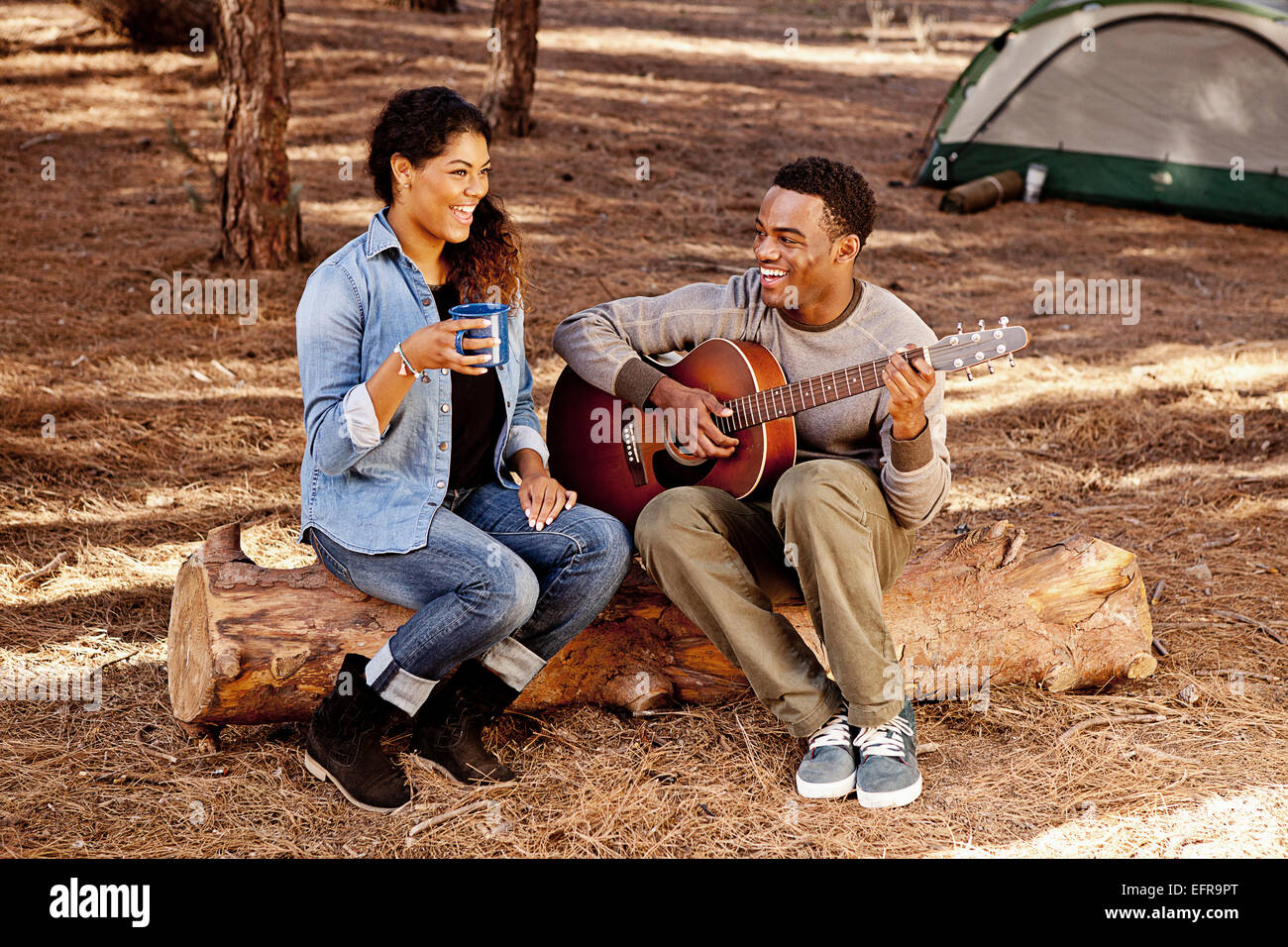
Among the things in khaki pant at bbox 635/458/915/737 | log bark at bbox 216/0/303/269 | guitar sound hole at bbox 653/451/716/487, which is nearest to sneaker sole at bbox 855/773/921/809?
khaki pant at bbox 635/458/915/737

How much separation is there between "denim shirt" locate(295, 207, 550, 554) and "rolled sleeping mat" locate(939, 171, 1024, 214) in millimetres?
7178

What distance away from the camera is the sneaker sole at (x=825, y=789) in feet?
9.94

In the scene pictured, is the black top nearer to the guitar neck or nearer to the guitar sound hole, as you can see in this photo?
the guitar sound hole

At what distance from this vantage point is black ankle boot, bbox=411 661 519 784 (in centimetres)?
308

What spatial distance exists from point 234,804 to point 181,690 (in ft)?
1.34

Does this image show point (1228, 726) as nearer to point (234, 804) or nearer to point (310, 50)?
point (234, 804)

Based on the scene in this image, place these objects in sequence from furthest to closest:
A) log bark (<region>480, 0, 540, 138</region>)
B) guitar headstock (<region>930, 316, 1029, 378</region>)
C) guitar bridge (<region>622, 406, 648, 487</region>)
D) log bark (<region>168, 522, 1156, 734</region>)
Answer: log bark (<region>480, 0, 540, 138</region>) → guitar bridge (<region>622, 406, 648, 487</region>) → log bark (<region>168, 522, 1156, 734</region>) → guitar headstock (<region>930, 316, 1029, 378</region>)

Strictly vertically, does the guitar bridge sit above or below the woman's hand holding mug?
below

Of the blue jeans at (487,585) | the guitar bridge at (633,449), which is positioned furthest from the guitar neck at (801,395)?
the blue jeans at (487,585)

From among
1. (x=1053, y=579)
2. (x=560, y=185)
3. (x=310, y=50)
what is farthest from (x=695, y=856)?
(x=310, y=50)

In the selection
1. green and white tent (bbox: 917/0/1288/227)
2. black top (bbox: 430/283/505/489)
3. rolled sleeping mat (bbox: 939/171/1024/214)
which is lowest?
black top (bbox: 430/283/505/489)

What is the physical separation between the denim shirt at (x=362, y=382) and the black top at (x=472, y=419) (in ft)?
0.32

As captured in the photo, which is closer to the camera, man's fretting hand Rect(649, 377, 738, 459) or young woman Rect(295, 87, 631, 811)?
young woman Rect(295, 87, 631, 811)

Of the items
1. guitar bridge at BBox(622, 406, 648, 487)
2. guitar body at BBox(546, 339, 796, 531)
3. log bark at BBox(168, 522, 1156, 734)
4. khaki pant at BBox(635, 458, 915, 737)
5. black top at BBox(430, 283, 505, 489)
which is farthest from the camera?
guitar bridge at BBox(622, 406, 648, 487)
